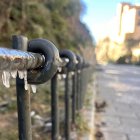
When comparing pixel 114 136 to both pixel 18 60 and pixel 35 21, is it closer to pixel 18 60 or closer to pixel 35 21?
pixel 18 60

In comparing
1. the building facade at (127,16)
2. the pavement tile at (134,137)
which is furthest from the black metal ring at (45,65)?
the building facade at (127,16)

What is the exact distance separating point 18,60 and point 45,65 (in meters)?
0.27

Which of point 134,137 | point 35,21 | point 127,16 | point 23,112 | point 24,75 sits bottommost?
point 134,137

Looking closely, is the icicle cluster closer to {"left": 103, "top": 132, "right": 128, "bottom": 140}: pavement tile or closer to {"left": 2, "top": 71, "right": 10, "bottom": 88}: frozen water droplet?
{"left": 2, "top": 71, "right": 10, "bottom": 88}: frozen water droplet

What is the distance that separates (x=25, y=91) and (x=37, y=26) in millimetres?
11114

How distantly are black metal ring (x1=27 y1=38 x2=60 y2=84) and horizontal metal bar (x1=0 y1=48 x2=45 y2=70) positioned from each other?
0.8 inches

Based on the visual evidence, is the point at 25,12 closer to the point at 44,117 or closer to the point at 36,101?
the point at 36,101

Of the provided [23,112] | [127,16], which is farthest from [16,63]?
[127,16]

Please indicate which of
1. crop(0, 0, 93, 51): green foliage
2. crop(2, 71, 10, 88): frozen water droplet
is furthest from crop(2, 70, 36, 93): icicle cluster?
crop(0, 0, 93, 51): green foliage

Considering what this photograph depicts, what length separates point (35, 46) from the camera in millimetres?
1708

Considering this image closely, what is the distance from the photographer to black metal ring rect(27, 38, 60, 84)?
163 centimetres

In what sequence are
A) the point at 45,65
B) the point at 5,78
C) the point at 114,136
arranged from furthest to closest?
the point at 114,136 < the point at 45,65 < the point at 5,78

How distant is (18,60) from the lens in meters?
1.39

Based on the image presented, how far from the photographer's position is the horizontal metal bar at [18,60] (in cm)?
124
